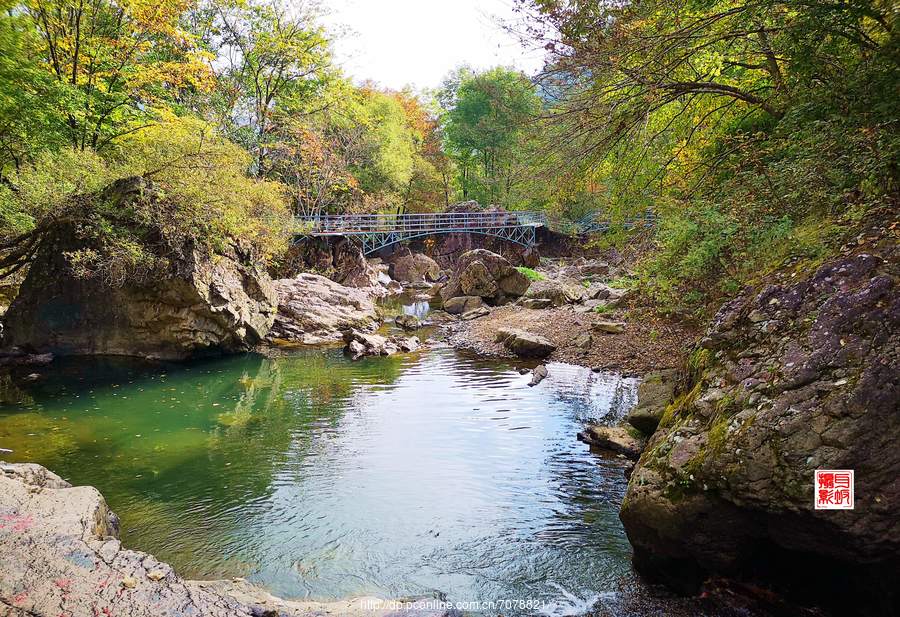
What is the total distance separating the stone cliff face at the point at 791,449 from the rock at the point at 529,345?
8.97 m

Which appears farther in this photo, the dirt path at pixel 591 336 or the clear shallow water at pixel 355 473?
the dirt path at pixel 591 336

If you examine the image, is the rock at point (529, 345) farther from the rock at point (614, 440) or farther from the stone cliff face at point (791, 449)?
the stone cliff face at point (791, 449)

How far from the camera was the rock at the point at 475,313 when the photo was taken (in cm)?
2011

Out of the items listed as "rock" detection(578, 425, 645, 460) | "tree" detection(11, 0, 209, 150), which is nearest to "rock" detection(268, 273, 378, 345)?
"tree" detection(11, 0, 209, 150)

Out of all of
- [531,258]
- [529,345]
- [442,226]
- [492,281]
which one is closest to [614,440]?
[529,345]

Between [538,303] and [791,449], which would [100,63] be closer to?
[538,303]

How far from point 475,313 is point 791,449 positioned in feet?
56.6

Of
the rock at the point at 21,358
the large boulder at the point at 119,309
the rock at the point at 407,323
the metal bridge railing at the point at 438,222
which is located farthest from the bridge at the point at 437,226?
the rock at the point at 21,358

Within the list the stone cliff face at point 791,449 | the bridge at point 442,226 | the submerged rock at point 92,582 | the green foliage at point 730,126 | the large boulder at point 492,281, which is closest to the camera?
the stone cliff face at point 791,449

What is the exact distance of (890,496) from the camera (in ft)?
9.61

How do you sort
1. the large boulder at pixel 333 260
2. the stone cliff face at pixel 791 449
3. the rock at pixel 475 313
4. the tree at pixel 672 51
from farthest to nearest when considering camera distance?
the large boulder at pixel 333 260, the rock at pixel 475 313, the tree at pixel 672 51, the stone cliff face at pixel 791 449

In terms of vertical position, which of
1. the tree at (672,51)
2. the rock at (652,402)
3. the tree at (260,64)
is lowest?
the rock at (652,402)

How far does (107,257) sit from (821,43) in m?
13.9

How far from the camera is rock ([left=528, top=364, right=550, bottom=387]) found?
11300mm
